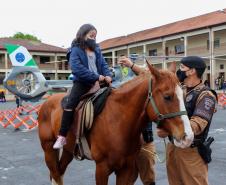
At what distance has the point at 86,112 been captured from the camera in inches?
143

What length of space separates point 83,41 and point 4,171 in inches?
158

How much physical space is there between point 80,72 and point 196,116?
1.40 metres

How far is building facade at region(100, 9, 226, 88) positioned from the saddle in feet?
101

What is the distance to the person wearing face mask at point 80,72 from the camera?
3.73m

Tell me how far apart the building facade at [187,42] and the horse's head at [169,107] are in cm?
3156

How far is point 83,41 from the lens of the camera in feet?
12.7

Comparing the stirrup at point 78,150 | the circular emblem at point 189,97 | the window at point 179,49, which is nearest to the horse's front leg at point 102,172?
the stirrup at point 78,150

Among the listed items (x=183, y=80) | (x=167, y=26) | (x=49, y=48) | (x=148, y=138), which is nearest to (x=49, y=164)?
(x=148, y=138)

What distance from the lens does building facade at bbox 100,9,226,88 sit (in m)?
38.8

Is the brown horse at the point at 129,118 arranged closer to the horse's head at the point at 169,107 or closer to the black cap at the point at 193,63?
the horse's head at the point at 169,107

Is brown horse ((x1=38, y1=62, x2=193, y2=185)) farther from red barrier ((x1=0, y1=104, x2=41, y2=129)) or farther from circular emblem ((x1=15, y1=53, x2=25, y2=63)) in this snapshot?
circular emblem ((x1=15, y1=53, x2=25, y2=63))

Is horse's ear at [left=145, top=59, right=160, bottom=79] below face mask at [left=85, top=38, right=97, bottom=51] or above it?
below

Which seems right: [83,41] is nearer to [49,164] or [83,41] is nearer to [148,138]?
[148,138]

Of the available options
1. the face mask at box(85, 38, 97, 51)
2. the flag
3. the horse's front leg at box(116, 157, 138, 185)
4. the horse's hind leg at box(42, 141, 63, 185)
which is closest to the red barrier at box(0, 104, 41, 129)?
the flag
